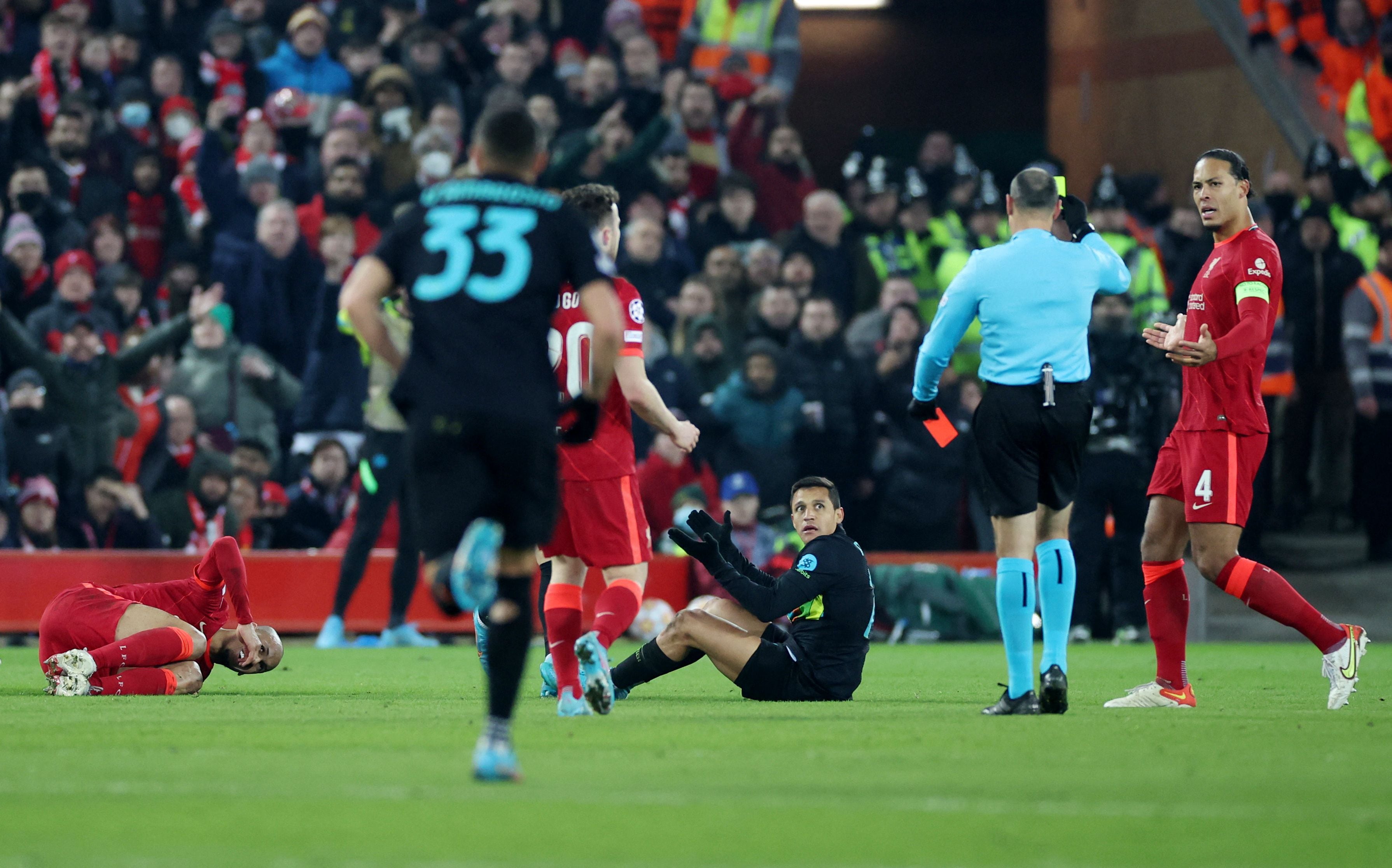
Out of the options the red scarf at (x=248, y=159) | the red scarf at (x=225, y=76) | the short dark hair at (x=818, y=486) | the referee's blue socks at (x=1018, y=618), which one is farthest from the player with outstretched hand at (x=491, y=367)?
the red scarf at (x=225, y=76)

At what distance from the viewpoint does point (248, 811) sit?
485cm

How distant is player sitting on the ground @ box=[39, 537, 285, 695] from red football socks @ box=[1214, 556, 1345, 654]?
4458mm

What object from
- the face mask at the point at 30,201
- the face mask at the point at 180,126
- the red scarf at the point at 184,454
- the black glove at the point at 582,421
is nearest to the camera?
the black glove at the point at 582,421

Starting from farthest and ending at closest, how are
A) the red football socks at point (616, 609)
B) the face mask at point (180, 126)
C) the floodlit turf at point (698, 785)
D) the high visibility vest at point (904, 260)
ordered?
the high visibility vest at point (904, 260), the face mask at point (180, 126), the red football socks at point (616, 609), the floodlit turf at point (698, 785)

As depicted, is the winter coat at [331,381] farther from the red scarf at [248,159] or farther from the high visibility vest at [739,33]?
the high visibility vest at [739,33]

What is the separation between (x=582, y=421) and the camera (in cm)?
575

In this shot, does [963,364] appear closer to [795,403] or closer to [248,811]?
[795,403]

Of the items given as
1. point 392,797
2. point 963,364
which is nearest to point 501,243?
point 392,797

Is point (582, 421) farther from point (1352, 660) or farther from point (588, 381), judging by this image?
point (1352, 660)

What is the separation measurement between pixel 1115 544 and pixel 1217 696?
19.4ft

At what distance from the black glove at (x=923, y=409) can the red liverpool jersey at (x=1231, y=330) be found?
1204 millimetres

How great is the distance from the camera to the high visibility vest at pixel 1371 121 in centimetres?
1912

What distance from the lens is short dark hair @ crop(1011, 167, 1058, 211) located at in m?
8.10

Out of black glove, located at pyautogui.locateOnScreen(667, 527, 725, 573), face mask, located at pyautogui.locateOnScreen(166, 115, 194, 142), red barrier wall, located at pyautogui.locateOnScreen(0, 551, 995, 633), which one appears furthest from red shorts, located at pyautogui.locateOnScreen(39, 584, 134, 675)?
face mask, located at pyautogui.locateOnScreen(166, 115, 194, 142)
